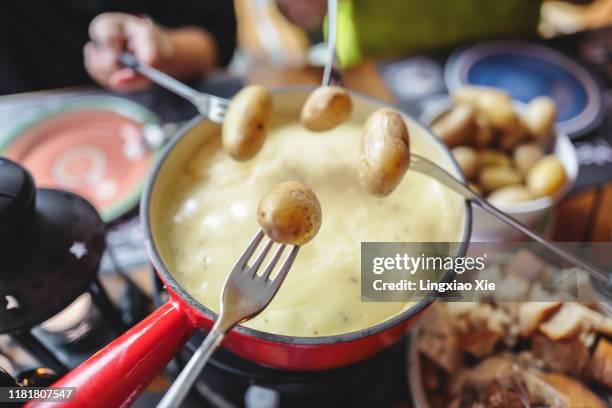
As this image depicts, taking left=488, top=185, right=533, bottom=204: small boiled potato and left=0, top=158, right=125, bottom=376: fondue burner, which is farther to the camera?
left=488, top=185, right=533, bottom=204: small boiled potato

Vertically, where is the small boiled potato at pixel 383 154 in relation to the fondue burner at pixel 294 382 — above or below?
above

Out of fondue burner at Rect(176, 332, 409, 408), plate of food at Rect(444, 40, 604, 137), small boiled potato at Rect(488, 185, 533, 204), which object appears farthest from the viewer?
plate of food at Rect(444, 40, 604, 137)

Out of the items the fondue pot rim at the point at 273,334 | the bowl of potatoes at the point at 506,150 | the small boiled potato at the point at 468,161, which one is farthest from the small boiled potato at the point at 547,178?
the fondue pot rim at the point at 273,334

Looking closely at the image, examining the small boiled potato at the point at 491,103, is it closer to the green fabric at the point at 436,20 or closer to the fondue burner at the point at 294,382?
the green fabric at the point at 436,20

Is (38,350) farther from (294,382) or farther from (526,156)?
(526,156)

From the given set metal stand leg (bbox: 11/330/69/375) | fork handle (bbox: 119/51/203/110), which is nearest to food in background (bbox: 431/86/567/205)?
fork handle (bbox: 119/51/203/110)

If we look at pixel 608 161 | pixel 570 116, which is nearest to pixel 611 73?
pixel 570 116

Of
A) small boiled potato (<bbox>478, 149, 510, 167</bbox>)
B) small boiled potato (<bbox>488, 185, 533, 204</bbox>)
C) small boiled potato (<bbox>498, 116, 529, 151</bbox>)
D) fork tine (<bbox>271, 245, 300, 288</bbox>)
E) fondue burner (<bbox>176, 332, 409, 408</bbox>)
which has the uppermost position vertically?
fork tine (<bbox>271, 245, 300, 288</bbox>)

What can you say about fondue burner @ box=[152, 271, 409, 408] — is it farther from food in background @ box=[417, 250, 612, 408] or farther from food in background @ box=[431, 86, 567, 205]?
food in background @ box=[431, 86, 567, 205]
